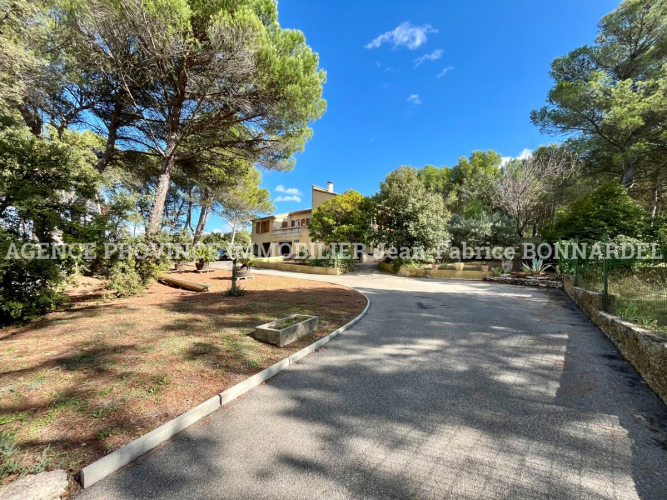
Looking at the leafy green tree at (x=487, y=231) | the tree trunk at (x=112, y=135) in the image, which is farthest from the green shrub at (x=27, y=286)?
the leafy green tree at (x=487, y=231)

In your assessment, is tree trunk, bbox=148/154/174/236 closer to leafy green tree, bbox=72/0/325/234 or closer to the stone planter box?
leafy green tree, bbox=72/0/325/234

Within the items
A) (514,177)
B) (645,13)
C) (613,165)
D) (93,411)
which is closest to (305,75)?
(93,411)

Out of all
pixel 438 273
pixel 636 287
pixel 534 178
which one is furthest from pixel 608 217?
pixel 636 287

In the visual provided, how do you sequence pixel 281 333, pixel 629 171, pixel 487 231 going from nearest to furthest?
pixel 281 333, pixel 629 171, pixel 487 231

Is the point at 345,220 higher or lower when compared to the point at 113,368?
higher

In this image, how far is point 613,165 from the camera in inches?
591

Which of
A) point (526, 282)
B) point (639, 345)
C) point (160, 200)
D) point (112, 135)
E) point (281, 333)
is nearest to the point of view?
point (639, 345)

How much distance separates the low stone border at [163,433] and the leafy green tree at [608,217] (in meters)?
14.2

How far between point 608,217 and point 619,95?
5980mm

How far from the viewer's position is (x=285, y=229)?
1196 inches

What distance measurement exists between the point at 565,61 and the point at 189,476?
22765 millimetres

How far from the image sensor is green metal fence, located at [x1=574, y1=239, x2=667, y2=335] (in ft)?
12.8

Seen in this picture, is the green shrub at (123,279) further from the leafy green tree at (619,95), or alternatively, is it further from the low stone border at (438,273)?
the leafy green tree at (619,95)

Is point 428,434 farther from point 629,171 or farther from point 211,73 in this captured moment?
point 629,171
